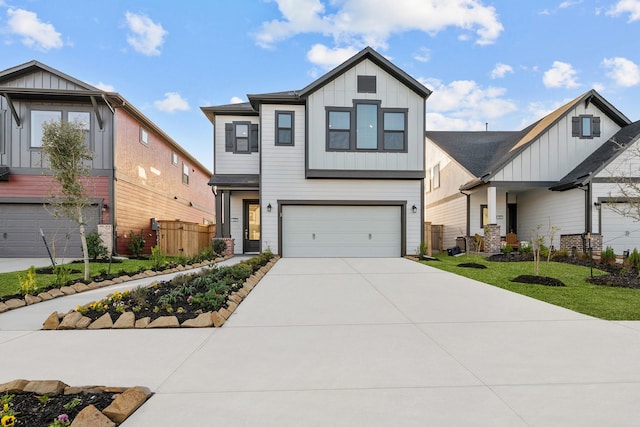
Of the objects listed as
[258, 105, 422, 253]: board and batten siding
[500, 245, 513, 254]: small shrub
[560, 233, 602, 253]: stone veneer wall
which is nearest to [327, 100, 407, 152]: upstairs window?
[258, 105, 422, 253]: board and batten siding

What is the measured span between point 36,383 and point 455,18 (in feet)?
57.6


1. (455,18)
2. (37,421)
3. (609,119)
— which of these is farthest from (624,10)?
(37,421)

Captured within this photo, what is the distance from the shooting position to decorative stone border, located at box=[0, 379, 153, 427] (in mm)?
2160

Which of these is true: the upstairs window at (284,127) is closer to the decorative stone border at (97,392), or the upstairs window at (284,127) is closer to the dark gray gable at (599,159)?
the dark gray gable at (599,159)

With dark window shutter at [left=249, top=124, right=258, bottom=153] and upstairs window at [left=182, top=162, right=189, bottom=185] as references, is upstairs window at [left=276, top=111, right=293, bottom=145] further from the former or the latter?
upstairs window at [left=182, top=162, right=189, bottom=185]

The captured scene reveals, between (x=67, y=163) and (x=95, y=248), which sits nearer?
(x=67, y=163)

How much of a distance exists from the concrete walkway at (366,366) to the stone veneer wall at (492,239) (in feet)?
32.8

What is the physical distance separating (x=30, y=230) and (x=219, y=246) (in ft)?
23.8

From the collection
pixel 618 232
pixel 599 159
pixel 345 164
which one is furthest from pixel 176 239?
pixel 618 232

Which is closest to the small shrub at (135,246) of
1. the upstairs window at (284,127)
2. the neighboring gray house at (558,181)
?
the upstairs window at (284,127)

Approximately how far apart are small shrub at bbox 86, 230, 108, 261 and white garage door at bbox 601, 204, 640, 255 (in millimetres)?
18718

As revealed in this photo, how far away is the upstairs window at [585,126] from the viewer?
49.9ft

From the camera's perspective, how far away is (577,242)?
45.5ft

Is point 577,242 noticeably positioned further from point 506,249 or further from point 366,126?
point 366,126
